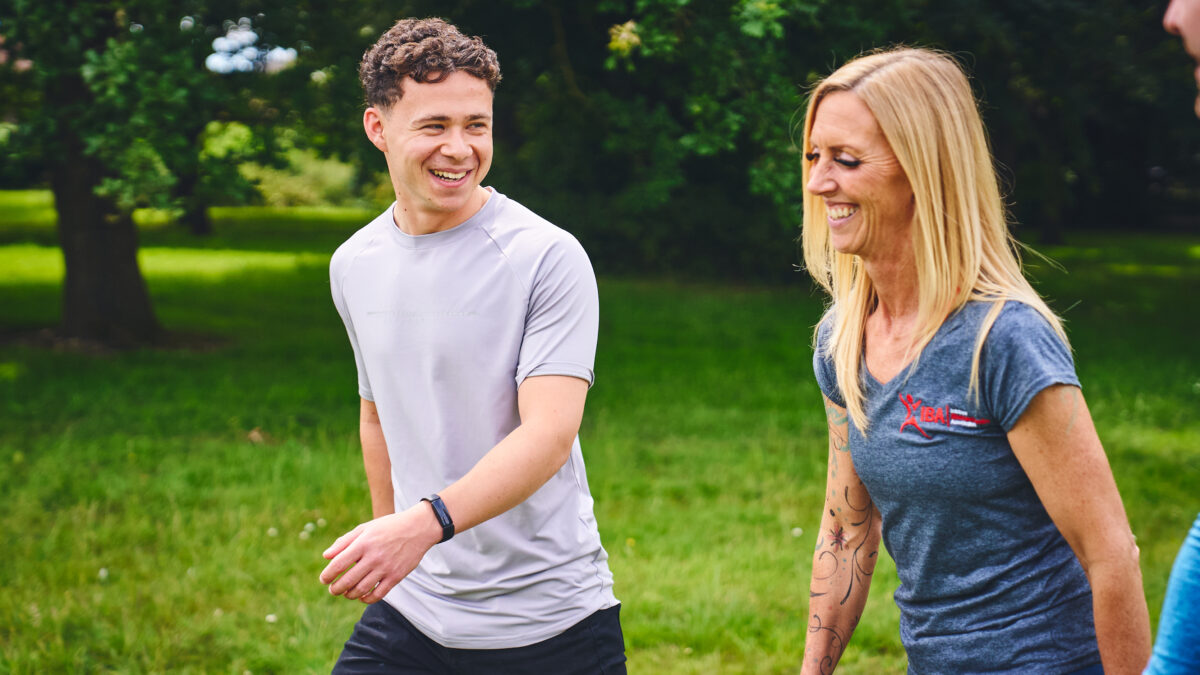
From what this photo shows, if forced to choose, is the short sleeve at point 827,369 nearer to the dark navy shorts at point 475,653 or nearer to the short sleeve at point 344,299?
the dark navy shorts at point 475,653

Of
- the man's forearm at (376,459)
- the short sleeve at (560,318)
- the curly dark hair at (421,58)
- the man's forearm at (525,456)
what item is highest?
the curly dark hair at (421,58)

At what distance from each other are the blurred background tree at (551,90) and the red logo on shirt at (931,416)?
3.49m

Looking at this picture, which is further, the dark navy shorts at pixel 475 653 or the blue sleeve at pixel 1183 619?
the dark navy shorts at pixel 475 653

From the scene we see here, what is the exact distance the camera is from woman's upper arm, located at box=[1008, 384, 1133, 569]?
191 centimetres

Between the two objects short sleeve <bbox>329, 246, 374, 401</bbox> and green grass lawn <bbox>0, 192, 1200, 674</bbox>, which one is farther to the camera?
green grass lawn <bbox>0, 192, 1200, 674</bbox>

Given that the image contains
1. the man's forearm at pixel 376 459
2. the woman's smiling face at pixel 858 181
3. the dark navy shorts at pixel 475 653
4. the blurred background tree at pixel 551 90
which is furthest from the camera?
the blurred background tree at pixel 551 90

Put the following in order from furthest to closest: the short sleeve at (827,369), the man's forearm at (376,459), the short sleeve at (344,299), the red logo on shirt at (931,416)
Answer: the man's forearm at (376,459), the short sleeve at (344,299), the short sleeve at (827,369), the red logo on shirt at (931,416)

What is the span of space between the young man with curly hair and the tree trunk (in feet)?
35.0

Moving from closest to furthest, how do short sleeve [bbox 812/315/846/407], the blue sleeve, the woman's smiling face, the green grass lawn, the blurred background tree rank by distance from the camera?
the blue sleeve → the woman's smiling face → short sleeve [bbox 812/315/846/407] → the green grass lawn → the blurred background tree

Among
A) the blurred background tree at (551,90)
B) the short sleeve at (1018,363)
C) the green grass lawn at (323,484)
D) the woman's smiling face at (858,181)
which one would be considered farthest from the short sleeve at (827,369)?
the blurred background tree at (551,90)

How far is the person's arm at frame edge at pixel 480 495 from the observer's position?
2.08 metres

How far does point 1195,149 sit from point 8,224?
33.3 m

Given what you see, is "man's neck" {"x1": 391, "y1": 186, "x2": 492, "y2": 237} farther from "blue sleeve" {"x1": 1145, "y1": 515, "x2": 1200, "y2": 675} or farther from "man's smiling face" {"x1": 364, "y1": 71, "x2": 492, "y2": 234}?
"blue sleeve" {"x1": 1145, "y1": 515, "x2": 1200, "y2": 675}

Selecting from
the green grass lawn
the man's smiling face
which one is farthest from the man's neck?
the green grass lawn
